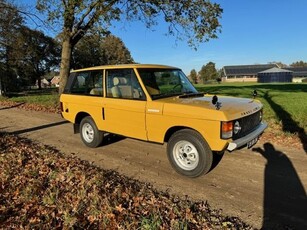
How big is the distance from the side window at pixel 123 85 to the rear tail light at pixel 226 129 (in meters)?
1.83

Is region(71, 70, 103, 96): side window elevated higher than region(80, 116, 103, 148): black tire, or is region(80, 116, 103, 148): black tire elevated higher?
region(71, 70, 103, 96): side window

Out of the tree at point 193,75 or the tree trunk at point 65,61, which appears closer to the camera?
the tree trunk at point 65,61

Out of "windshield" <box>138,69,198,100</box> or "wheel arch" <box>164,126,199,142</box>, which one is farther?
A: "windshield" <box>138,69,198,100</box>

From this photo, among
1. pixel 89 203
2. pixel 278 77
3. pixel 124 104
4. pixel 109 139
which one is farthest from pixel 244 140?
pixel 278 77

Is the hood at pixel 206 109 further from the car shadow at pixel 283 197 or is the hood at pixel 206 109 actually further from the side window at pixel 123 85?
the car shadow at pixel 283 197

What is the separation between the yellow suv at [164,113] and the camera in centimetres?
500

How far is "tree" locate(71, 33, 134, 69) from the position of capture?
58656mm

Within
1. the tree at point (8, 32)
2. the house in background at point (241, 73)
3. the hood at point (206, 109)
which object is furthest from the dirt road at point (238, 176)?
the house in background at point (241, 73)

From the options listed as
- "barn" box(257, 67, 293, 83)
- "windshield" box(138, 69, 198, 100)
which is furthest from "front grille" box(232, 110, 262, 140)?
"barn" box(257, 67, 293, 83)

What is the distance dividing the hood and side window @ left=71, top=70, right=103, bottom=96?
2.01 metres

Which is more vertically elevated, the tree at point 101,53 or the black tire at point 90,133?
the tree at point 101,53

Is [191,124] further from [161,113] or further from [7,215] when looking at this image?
[7,215]

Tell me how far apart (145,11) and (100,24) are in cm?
274

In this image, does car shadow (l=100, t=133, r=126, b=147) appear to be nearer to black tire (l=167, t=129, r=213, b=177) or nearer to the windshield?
the windshield
